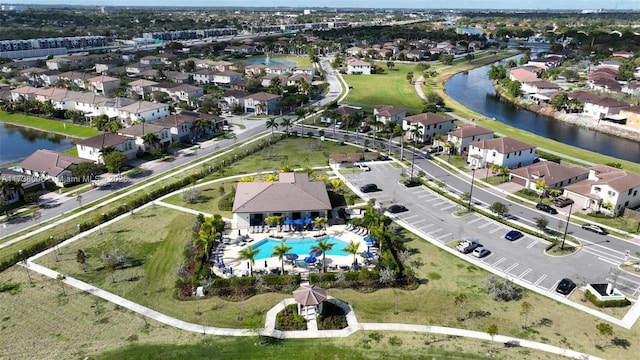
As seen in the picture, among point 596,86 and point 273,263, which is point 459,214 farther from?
point 596,86

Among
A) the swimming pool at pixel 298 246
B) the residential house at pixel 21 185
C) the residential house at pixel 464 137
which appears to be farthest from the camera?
the residential house at pixel 464 137

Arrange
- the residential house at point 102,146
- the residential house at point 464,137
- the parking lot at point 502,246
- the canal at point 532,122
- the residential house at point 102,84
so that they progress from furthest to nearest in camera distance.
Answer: the residential house at point 102,84 → the canal at point 532,122 → the residential house at point 464,137 → the residential house at point 102,146 → the parking lot at point 502,246

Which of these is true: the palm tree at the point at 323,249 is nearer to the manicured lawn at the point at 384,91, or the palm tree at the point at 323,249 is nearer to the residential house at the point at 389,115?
the residential house at the point at 389,115

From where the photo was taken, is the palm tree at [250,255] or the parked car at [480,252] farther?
the parked car at [480,252]

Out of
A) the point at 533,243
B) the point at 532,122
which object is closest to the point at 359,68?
the point at 532,122

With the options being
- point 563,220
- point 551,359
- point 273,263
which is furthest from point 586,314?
point 273,263

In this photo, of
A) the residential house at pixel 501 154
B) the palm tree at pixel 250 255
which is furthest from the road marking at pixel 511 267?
the residential house at pixel 501 154
